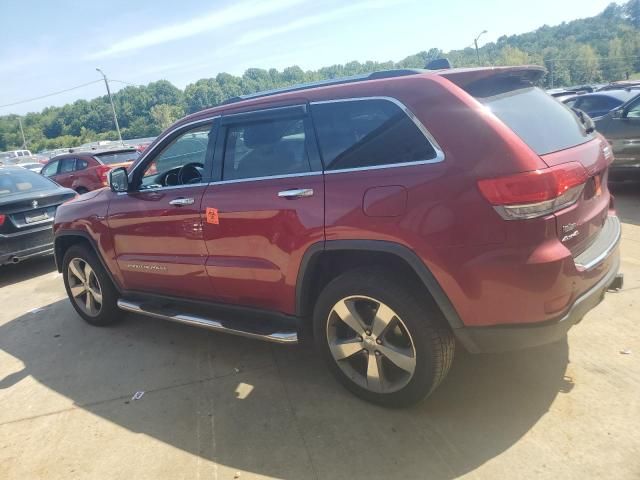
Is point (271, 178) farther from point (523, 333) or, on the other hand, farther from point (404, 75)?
point (523, 333)

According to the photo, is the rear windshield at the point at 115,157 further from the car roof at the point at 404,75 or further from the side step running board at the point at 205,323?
the car roof at the point at 404,75

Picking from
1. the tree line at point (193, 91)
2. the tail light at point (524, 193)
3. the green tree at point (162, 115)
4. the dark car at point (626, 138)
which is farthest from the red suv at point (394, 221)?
the green tree at point (162, 115)

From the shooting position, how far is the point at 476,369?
3.18 meters

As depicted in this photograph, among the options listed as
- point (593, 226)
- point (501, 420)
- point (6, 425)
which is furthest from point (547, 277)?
point (6, 425)

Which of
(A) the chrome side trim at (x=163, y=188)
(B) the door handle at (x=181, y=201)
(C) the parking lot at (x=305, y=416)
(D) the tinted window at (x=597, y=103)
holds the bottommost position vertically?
(C) the parking lot at (x=305, y=416)

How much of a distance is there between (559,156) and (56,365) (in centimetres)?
394

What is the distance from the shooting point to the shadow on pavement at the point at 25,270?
690cm

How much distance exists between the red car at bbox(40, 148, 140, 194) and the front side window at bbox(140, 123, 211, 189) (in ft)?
26.0

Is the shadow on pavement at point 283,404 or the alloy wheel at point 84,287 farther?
the alloy wheel at point 84,287

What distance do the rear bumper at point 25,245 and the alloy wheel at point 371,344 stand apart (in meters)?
5.45

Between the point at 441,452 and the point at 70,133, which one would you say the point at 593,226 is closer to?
the point at 441,452

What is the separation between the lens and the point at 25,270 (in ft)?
24.3

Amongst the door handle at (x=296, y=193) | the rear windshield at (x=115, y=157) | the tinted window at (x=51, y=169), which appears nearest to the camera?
the door handle at (x=296, y=193)

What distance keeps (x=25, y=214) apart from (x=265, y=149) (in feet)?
16.8
